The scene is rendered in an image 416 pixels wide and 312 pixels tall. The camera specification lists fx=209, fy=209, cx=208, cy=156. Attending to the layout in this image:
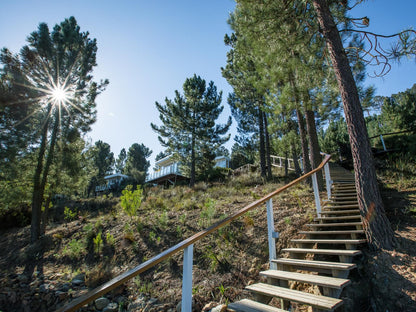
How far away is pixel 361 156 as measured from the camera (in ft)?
12.5

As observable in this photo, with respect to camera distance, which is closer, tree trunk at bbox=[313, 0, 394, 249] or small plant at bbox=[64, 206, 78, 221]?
tree trunk at bbox=[313, 0, 394, 249]

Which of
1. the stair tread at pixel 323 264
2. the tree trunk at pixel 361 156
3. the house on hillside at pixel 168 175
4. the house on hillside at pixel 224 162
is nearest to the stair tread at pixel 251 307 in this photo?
the stair tread at pixel 323 264

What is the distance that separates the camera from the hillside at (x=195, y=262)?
278 centimetres

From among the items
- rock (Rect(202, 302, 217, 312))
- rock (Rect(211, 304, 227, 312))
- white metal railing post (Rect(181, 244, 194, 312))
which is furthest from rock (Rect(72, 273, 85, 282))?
white metal railing post (Rect(181, 244, 194, 312))

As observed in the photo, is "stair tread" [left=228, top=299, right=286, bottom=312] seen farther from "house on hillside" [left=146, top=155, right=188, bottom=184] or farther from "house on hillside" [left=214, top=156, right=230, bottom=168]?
"house on hillside" [left=214, top=156, right=230, bottom=168]

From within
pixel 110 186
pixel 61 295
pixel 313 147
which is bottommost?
pixel 61 295

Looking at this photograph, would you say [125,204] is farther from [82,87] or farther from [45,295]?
[82,87]

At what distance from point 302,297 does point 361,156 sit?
2807 mm

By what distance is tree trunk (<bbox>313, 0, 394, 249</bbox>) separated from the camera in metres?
3.28

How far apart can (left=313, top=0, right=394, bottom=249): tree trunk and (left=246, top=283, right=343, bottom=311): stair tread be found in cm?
167

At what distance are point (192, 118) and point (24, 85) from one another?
1114 cm

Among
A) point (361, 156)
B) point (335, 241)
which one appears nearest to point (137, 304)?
point (335, 241)

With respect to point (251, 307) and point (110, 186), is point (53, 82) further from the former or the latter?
point (110, 186)

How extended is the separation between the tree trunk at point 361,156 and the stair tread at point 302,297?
1.67 m
